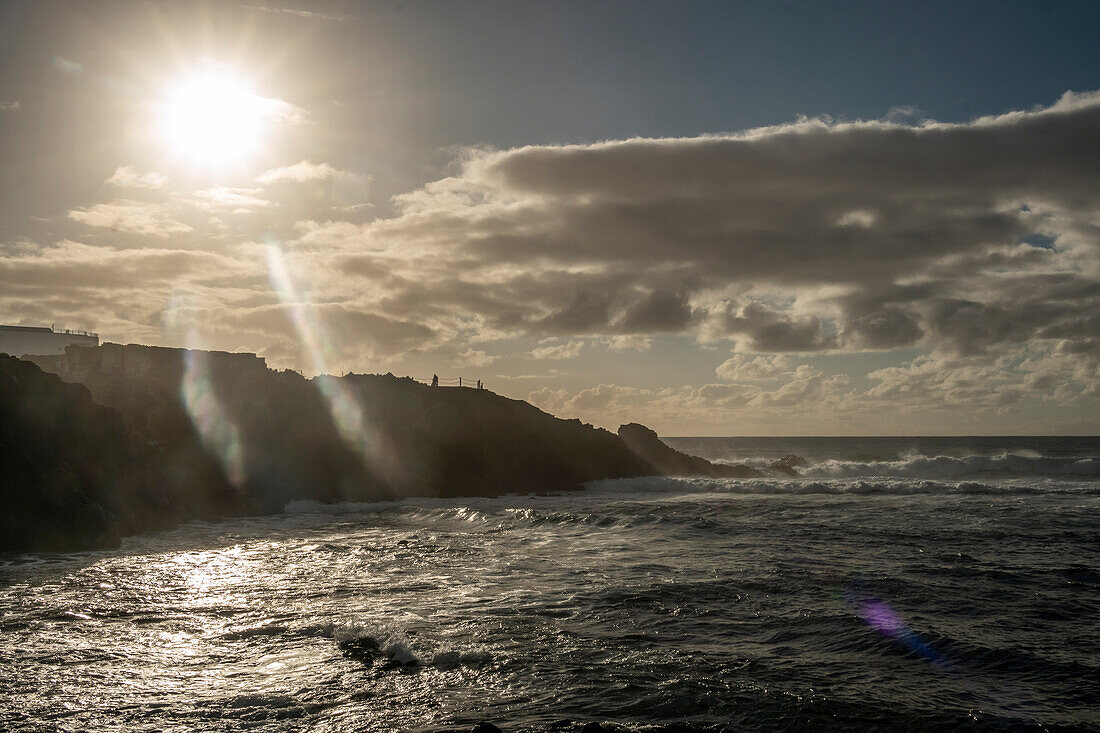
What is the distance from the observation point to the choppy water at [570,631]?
909cm

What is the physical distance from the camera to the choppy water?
9.09 meters

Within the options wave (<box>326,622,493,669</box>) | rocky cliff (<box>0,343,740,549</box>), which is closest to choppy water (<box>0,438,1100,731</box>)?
wave (<box>326,622,493,669</box>)

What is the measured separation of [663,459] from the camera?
56.0 m

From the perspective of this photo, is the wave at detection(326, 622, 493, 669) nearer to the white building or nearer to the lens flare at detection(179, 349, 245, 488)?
the lens flare at detection(179, 349, 245, 488)

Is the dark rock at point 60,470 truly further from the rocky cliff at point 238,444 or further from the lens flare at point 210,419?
the lens flare at point 210,419

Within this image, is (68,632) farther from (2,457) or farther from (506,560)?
(2,457)

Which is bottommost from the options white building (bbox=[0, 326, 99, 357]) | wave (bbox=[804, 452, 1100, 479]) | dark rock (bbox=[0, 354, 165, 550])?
wave (bbox=[804, 452, 1100, 479])

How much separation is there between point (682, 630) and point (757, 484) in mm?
33438

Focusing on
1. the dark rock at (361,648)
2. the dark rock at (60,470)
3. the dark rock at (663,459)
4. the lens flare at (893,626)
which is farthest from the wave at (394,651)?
the dark rock at (663,459)

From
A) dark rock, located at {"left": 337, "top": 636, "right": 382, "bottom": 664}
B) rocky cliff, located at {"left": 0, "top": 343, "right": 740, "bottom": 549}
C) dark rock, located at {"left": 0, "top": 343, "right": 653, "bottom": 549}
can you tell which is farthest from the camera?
dark rock, located at {"left": 0, "top": 343, "right": 653, "bottom": 549}

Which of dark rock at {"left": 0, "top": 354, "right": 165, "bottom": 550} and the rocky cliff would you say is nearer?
dark rock at {"left": 0, "top": 354, "right": 165, "bottom": 550}

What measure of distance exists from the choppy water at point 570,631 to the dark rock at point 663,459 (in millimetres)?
30230

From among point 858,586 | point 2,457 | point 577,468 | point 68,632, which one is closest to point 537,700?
point 68,632

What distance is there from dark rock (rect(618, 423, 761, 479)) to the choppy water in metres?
30.2
